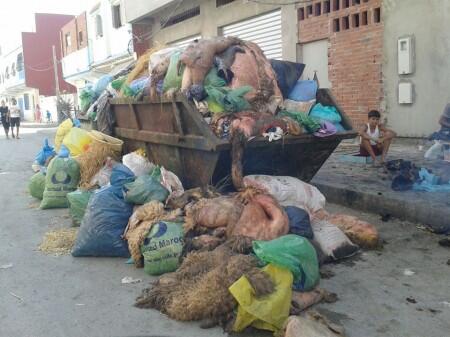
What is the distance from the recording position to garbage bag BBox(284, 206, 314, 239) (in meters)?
3.94

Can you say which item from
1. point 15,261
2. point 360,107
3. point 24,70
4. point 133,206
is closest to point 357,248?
point 133,206

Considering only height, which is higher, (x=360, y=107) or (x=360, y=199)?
(x=360, y=107)

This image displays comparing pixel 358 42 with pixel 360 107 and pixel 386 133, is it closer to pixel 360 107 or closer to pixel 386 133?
pixel 360 107

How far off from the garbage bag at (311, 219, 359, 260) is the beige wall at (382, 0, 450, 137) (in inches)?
194

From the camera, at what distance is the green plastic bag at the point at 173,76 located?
5.11m

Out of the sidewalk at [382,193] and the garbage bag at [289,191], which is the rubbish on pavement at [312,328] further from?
the sidewalk at [382,193]

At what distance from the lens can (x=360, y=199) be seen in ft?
18.4

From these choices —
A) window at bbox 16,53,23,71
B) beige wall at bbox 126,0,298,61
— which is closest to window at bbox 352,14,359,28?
beige wall at bbox 126,0,298,61

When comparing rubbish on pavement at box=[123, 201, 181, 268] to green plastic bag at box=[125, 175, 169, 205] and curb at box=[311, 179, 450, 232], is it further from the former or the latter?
curb at box=[311, 179, 450, 232]

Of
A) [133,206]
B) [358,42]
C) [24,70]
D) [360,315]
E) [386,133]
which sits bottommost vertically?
[360,315]

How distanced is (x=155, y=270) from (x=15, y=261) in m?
1.48

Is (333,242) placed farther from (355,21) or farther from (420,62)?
(355,21)

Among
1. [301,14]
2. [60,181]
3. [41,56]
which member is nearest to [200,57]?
[60,181]

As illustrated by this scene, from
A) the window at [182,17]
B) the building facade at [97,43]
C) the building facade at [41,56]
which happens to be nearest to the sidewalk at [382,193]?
the window at [182,17]
